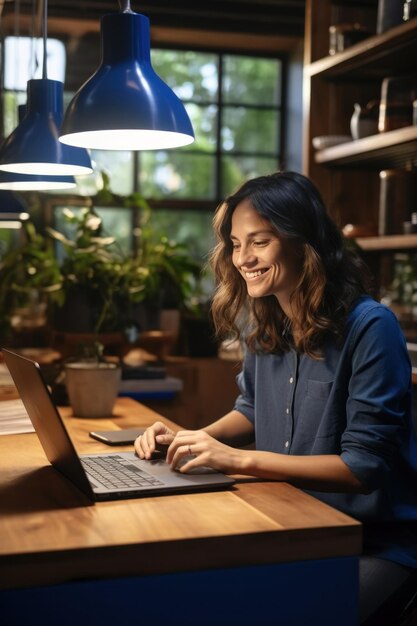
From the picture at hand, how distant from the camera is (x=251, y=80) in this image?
896cm

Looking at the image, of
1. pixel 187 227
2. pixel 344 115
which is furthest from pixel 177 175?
pixel 344 115

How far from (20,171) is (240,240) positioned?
709mm

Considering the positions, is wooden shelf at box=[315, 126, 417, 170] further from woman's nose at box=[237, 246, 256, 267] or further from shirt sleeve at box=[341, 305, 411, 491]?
shirt sleeve at box=[341, 305, 411, 491]

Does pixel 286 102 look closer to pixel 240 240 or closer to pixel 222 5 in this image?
pixel 222 5

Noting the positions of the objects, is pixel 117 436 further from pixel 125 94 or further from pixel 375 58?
pixel 375 58

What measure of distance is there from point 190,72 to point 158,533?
7.92 m

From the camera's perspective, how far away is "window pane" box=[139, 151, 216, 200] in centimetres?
860

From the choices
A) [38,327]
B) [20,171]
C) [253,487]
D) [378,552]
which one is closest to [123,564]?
[253,487]

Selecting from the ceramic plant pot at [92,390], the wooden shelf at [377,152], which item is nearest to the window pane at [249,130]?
the wooden shelf at [377,152]

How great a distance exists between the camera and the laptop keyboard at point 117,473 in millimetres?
1585

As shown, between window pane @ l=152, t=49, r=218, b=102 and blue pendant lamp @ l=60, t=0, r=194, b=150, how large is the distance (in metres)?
7.06

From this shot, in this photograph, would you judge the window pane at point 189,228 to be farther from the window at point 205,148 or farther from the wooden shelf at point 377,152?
the wooden shelf at point 377,152

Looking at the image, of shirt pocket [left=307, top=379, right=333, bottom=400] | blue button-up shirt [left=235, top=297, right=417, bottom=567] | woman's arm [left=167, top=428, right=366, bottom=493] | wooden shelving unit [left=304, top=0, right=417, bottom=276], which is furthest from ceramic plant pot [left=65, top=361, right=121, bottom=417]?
wooden shelving unit [left=304, top=0, right=417, bottom=276]

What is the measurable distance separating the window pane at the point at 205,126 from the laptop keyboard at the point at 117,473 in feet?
23.5
